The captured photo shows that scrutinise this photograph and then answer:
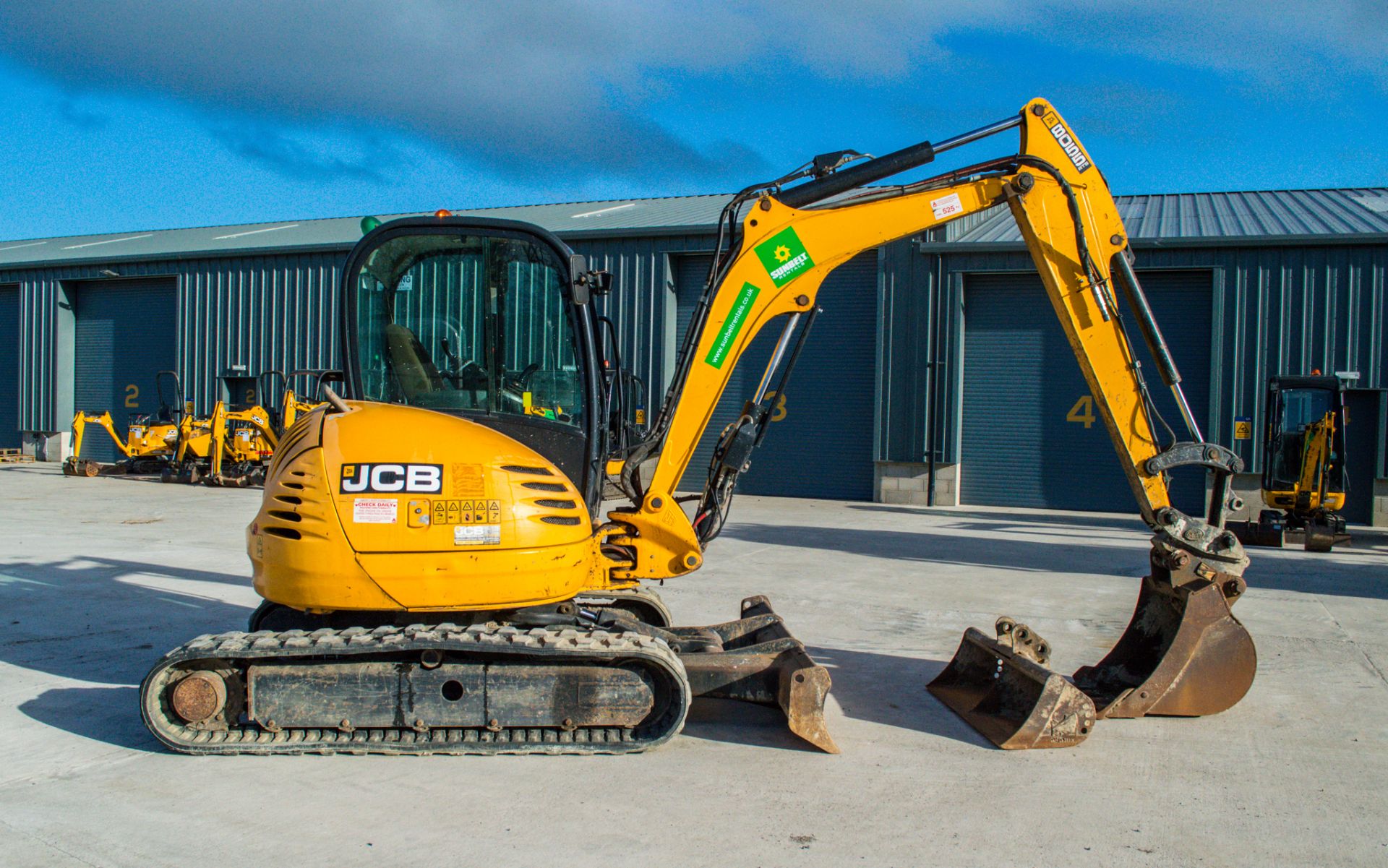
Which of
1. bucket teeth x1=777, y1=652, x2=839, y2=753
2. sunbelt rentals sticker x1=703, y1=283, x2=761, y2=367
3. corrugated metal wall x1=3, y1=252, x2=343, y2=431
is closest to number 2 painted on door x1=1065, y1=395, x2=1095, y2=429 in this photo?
sunbelt rentals sticker x1=703, y1=283, x2=761, y2=367

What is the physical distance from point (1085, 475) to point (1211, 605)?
1604 cm

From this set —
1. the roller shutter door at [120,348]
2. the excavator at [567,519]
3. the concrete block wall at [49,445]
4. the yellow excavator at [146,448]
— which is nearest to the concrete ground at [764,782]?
the excavator at [567,519]

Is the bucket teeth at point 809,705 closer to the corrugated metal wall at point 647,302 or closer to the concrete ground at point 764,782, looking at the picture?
the concrete ground at point 764,782

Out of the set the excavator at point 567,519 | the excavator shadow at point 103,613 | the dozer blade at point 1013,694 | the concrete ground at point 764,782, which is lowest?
the concrete ground at point 764,782

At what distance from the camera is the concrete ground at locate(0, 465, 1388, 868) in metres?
4.10

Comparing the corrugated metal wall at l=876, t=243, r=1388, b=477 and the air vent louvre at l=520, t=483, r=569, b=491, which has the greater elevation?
the corrugated metal wall at l=876, t=243, r=1388, b=477

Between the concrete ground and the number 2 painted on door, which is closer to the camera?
the concrete ground

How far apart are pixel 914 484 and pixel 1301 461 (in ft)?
23.5

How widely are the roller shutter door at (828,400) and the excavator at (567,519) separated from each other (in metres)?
16.3

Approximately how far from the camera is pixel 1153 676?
5848 millimetres

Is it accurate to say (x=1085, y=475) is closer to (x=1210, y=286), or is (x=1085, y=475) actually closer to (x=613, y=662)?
(x=1210, y=286)

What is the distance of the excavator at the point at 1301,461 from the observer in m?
16.0

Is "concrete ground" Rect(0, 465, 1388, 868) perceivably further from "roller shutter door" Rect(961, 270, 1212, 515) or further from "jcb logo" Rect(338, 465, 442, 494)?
"roller shutter door" Rect(961, 270, 1212, 515)

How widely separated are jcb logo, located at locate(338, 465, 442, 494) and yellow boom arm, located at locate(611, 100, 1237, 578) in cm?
134
